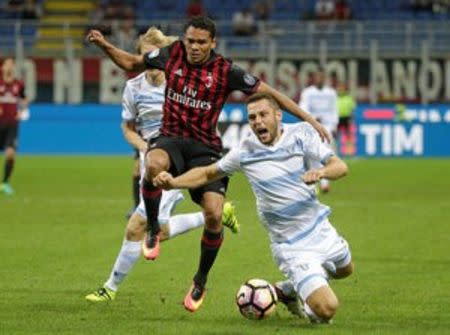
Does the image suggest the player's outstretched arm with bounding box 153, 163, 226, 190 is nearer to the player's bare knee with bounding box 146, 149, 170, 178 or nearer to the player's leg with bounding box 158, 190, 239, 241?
the player's bare knee with bounding box 146, 149, 170, 178

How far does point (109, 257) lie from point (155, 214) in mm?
3389

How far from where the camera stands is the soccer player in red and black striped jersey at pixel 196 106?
10141mm

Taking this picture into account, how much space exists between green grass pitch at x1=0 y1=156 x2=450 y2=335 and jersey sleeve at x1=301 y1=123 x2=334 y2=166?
119 centimetres

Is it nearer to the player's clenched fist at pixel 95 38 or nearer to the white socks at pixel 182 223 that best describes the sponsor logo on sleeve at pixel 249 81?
the player's clenched fist at pixel 95 38

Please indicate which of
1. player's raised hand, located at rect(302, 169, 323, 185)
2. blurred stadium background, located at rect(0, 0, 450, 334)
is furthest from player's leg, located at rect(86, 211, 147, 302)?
player's raised hand, located at rect(302, 169, 323, 185)

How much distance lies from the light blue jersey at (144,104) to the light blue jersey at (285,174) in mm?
2718

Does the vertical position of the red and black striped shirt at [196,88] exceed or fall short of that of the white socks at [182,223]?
it exceeds it

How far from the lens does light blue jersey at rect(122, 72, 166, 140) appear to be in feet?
39.9

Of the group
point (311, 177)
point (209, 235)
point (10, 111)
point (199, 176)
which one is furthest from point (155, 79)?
point (10, 111)

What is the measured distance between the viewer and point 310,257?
9398 mm

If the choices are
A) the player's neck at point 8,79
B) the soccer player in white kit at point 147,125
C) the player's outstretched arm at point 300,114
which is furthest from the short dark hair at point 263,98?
the player's neck at point 8,79

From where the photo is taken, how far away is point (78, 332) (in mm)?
8992

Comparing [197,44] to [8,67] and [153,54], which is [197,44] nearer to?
[153,54]

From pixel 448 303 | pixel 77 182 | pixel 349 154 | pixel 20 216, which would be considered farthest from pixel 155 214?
pixel 349 154
